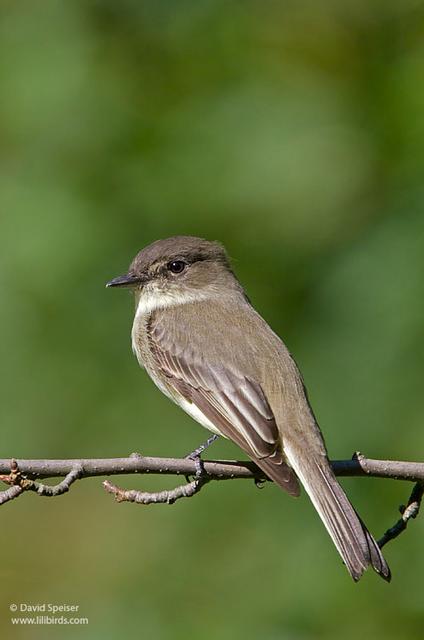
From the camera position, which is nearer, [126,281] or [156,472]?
[156,472]

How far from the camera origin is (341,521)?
14.8ft

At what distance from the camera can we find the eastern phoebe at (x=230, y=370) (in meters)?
4.57

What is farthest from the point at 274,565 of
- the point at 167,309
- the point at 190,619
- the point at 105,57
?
the point at 105,57

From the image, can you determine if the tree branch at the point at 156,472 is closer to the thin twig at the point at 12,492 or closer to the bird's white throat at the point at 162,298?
the thin twig at the point at 12,492

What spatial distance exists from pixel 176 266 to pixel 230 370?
1.17 metres

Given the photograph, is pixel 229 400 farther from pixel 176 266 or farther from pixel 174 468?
pixel 176 266

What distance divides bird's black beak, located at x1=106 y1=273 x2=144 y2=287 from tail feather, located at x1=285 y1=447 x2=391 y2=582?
4.71 feet

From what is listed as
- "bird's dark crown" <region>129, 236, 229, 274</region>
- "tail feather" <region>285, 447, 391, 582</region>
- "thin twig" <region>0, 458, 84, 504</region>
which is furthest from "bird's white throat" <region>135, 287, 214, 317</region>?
"thin twig" <region>0, 458, 84, 504</region>

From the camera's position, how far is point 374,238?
19.6 feet

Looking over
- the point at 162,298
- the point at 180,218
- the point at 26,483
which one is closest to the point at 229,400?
the point at 162,298

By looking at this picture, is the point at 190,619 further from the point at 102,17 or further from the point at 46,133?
the point at 102,17

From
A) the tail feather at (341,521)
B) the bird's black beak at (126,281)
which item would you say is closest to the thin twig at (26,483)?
the tail feather at (341,521)

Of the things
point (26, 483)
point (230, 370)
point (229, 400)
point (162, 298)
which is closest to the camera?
point (26, 483)

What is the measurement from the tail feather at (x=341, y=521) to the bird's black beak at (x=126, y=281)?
1436 mm
